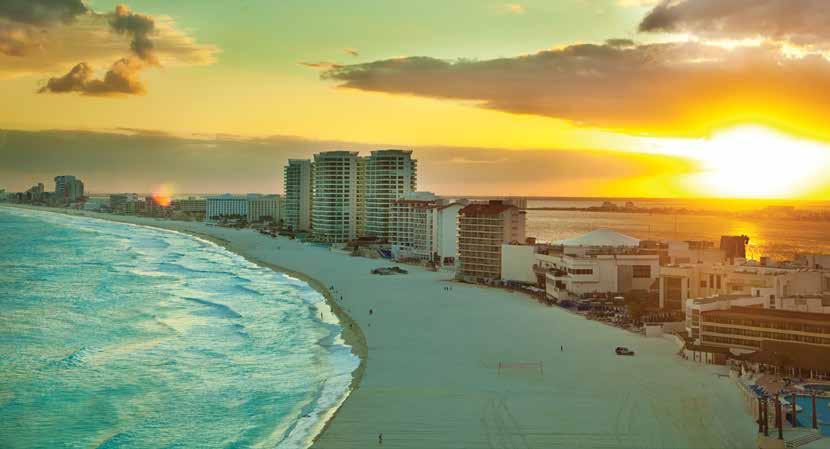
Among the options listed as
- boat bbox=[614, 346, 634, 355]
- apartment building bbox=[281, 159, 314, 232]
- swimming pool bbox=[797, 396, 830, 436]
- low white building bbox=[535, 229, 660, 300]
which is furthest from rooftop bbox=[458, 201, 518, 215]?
apartment building bbox=[281, 159, 314, 232]

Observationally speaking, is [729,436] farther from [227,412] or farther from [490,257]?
[490,257]

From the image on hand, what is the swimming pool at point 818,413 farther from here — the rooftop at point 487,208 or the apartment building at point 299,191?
the apartment building at point 299,191

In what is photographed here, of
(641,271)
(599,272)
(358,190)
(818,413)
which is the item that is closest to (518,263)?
(599,272)

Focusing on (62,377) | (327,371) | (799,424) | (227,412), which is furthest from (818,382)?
(62,377)

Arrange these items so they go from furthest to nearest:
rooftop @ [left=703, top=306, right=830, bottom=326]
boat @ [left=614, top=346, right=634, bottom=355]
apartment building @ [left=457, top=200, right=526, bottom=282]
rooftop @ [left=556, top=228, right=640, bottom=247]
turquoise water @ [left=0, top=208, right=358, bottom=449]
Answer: apartment building @ [left=457, top=200, right=526, bottom=282] < rooftop @ [left=556, top=228, right=640, bottom=247] < boat @ [left=614, top=346, right=634, bottom=355] < rooftop @ [left=703, top=306, right=830, bottom=326] < turquoise water @ [left=0, top=208, right=358, bottom=449]

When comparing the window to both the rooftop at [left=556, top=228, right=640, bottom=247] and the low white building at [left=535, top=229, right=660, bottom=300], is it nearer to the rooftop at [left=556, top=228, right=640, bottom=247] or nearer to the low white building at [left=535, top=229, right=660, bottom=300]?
the low white building at [left=535, top=229, right=660, bottom=300]

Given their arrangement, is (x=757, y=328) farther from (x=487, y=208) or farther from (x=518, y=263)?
(x=487, y=208)
